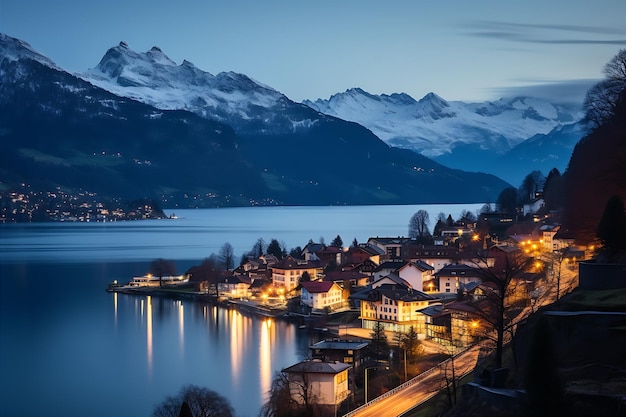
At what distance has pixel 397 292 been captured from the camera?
23.4 meters

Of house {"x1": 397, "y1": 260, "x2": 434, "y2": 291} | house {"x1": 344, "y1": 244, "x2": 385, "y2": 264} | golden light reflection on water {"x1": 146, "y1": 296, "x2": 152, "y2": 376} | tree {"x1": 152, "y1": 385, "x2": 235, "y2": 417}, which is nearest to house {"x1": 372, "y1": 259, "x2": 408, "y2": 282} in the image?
house {"x1": 397, "y1": 260, "x2": 434, "y2": 291}

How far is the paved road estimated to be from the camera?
1253cm

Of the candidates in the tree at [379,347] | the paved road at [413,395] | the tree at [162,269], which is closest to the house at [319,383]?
the paved road at [413,395]

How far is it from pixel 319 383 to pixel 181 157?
155 meters

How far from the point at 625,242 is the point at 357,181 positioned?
16873cm

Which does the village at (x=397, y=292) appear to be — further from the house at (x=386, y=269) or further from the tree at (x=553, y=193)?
the tree at (x=553, y=193)

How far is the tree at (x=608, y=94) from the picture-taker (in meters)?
18.8

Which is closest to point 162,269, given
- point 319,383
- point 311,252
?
point 311,252

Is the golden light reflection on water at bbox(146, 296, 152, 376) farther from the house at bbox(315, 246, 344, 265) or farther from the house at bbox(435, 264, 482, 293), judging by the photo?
the house at bbox(435, 264, 482, 293)

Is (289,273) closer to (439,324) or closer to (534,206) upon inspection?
(439,324)

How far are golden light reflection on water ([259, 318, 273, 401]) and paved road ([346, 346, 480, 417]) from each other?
Answer: 12.2ft

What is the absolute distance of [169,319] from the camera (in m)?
28.3

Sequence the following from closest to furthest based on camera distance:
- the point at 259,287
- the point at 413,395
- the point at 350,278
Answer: the point at 413,395 < the point at 350,278 < the point at 259,287

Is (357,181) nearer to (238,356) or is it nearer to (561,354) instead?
(238,356)
